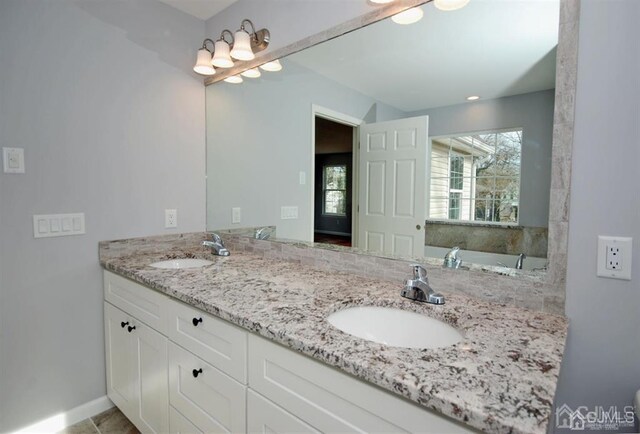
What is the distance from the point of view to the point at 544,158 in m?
1.06

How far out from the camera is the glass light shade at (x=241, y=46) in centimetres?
181

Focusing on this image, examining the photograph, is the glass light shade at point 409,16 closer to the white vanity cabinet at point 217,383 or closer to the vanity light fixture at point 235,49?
the vanity light fixture at point 235,49

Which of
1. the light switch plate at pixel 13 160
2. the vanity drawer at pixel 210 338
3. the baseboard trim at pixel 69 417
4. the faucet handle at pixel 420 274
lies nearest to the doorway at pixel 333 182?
the faucet handle at pixel 420 274

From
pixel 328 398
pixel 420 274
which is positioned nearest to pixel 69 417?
pixel 328 398

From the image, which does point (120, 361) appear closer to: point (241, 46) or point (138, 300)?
point (138, 300)

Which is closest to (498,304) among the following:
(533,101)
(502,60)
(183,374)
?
(533,101)

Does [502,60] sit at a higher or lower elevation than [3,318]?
higher

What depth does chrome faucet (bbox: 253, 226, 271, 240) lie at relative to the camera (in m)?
2.04

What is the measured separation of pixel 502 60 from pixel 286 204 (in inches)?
50.6

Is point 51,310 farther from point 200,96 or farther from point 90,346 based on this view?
point 200,96

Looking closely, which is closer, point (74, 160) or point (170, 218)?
point (74, 160)

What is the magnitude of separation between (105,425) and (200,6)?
2.49 metres

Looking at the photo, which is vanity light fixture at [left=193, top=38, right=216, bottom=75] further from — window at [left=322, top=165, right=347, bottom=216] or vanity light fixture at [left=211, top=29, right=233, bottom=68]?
window at [left=322, top=165, right=347, bottom=216]

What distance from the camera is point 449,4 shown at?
125 centimetres
